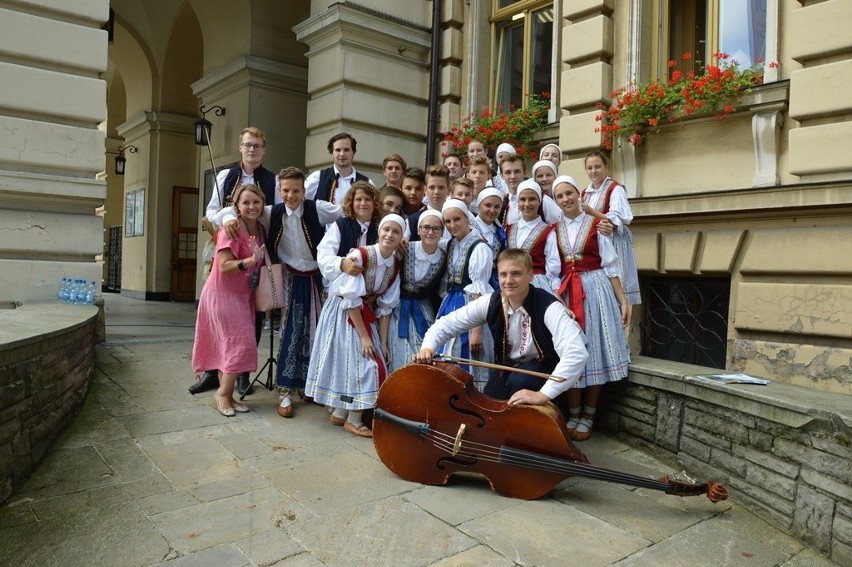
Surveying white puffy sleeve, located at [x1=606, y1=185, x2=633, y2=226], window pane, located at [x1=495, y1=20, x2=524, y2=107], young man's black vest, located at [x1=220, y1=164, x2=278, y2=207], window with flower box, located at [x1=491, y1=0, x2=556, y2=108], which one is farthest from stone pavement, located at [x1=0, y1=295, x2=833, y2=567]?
window pane, located at [x1=495, y1=20, x2=524, y2=107]

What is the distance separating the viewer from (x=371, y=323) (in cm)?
440

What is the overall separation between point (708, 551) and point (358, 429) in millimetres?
2250

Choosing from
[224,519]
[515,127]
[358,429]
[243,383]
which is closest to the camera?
[224,519]

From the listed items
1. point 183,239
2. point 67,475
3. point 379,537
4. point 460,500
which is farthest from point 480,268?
point 183,239

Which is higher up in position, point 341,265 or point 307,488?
point 341,265

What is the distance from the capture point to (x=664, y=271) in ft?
21.3

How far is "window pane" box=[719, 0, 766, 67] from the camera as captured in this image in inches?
242

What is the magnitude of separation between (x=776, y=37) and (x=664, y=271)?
2.34m

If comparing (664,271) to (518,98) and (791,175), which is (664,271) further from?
(518,98)

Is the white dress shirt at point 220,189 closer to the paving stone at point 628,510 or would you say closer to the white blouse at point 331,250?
the white blouse at point 331,250

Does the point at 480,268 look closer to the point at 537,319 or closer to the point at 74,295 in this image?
the point at 537,319

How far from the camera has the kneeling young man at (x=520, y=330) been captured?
11.4 feet

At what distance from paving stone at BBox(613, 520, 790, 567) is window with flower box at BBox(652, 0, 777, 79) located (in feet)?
15.7

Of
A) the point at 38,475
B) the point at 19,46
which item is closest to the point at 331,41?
the point at 19,46
